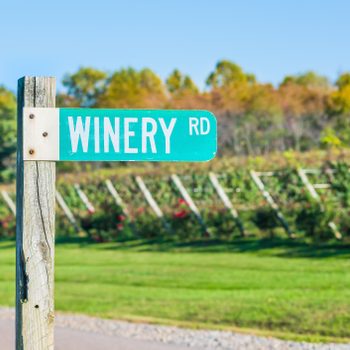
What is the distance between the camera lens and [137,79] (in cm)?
8844

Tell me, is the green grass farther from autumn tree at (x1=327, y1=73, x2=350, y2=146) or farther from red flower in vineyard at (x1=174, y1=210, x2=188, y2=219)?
autumn tree at (x1=327, y1=73, x2=350, y2=146)

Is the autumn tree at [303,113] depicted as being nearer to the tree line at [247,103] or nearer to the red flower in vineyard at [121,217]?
the tree line at [247,103]

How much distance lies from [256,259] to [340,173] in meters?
3.93

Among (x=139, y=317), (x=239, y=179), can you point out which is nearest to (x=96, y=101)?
(x=239, y=179)

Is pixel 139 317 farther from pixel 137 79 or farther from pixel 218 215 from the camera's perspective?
pixel 137 79

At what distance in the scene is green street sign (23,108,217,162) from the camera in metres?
4.00

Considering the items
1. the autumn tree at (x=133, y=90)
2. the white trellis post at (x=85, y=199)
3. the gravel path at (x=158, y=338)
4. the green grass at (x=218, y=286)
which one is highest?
the autumn tree at (x=133, y=90)

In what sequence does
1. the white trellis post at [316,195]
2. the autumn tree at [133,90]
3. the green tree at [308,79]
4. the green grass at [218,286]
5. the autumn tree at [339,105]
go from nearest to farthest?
the green grass at [218,286] → the white trellis post at [316,195] → the autumn tree at [339,105] → the autumn tree at [133,90] → the green tree at [308,79]

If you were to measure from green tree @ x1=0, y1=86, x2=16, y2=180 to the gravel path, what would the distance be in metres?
16.1

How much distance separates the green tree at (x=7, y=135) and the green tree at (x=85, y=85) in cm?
5271

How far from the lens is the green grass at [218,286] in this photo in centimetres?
1009

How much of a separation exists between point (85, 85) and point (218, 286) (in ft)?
245

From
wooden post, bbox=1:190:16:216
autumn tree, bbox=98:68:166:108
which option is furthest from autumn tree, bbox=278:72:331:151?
wooden post, bbox=1:190:16:216

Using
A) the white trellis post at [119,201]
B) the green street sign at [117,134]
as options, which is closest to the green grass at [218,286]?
the white trellis post at [119,201]
